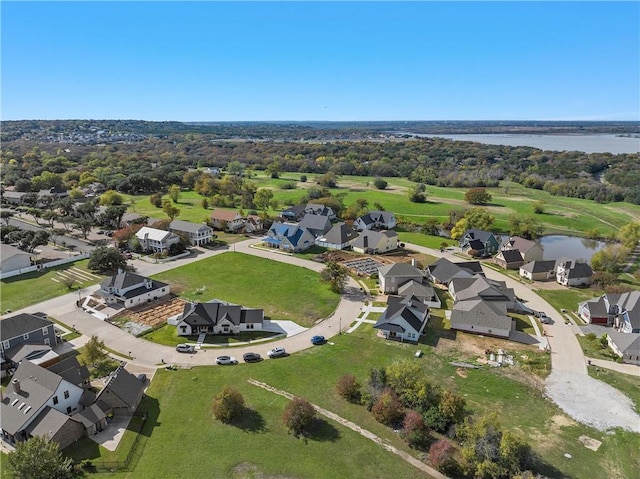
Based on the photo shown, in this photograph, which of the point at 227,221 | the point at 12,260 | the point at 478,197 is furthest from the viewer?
the point at 478,197

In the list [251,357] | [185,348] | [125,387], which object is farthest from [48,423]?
[251,357]

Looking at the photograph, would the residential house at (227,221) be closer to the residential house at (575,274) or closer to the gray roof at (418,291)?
the gray roof at (418,291)

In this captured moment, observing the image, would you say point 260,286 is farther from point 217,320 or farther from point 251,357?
point 251,357

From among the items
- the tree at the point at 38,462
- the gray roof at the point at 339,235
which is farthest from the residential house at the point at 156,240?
the tree at the point at 38,462

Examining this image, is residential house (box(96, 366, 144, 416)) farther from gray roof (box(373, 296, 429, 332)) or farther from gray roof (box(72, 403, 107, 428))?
gray roof (box(373, 296, 429, 332))

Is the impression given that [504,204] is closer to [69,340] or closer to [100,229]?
[100,229]
